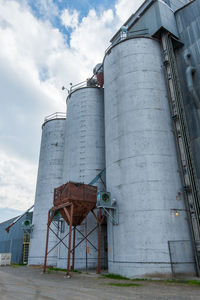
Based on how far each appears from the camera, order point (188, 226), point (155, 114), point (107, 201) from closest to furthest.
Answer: point (188, 226) → point (107, 201) → point (155, 114)

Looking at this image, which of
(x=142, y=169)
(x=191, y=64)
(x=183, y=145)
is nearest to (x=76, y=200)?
(x=142, y=169)

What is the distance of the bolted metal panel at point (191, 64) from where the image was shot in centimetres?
1972

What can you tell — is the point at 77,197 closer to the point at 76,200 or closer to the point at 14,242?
the point at 76,200

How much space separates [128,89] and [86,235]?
14268mm

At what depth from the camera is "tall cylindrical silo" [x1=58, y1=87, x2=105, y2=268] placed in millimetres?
22375

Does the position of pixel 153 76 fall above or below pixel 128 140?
above

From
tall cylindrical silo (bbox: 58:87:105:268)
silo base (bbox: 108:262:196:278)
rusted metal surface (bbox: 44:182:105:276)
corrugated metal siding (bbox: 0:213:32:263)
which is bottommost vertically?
silo base (bbox: 108:262:196:278)

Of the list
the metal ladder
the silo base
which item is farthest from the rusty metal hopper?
the metal ladder

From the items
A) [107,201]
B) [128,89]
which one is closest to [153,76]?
[128,89]

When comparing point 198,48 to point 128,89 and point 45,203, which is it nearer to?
point 128,89

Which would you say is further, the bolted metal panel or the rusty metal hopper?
the bolted metal panel

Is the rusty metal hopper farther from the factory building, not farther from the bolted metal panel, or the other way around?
the bolted metal panel

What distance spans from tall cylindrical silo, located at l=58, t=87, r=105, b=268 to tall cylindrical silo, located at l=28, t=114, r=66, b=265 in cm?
535

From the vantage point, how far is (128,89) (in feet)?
68.6
